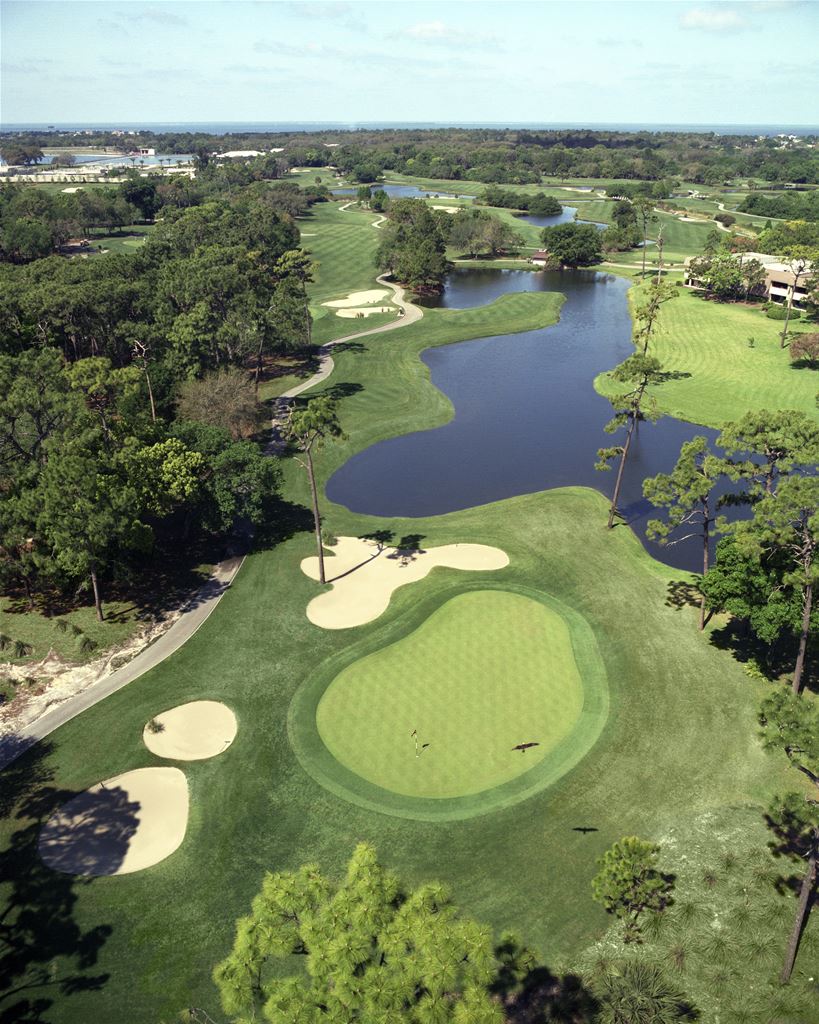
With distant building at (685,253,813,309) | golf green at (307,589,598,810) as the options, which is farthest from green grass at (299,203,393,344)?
golf green at (307,589,598,810)

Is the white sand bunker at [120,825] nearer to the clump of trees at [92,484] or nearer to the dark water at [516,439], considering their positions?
the clump of trees at [92,484]

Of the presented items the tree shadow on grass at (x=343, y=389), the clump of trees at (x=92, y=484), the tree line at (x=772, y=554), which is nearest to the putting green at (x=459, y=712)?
the tree line at (x=772, y=554)

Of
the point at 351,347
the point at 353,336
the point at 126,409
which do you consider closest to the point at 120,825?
the point at 126,409

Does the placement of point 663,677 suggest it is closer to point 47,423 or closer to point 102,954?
point 102,954

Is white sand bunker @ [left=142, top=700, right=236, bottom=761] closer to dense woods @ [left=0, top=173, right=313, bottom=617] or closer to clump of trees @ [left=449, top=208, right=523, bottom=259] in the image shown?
dense woods @ [left=0, top=173, right=313, bottom=617]

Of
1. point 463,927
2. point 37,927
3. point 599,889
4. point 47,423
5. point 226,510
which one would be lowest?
point 37,927

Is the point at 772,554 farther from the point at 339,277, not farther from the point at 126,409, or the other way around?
the point at 339,277

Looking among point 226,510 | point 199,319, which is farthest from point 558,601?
point 199,319
